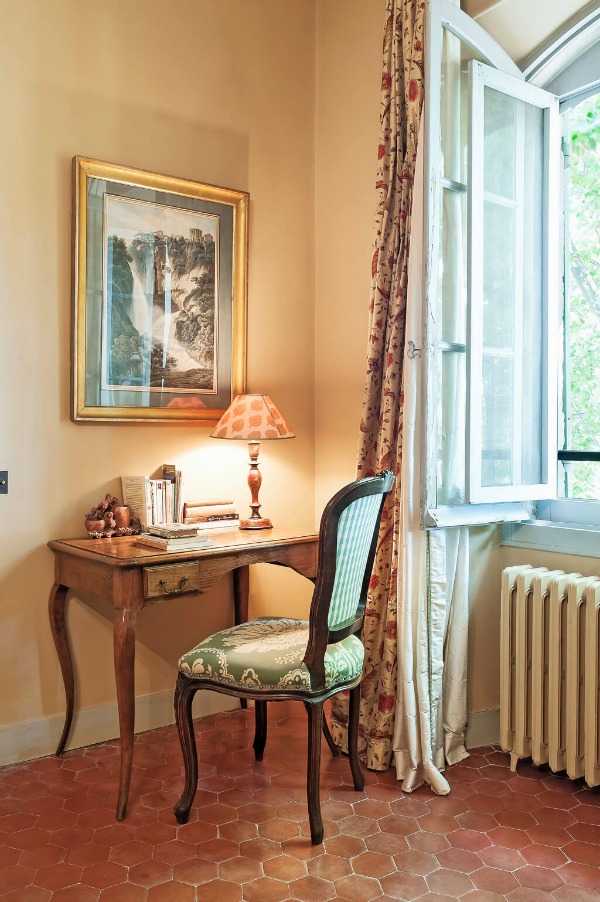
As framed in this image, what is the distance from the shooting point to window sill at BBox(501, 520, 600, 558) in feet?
9.10

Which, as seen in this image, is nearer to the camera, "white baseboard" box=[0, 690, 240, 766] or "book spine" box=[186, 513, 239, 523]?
"white baseboard" box=[0, 690, 240, 766]

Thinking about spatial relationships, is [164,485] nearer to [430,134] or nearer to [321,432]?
[321,432]

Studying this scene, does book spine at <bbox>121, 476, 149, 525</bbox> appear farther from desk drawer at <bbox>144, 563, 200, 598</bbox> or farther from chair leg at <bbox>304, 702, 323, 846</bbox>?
chair leg at <bbox>304, 702, 323, 846</bbox>

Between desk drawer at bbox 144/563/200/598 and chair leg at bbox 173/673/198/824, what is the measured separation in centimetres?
30

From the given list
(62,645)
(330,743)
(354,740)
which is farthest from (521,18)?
(62,645)

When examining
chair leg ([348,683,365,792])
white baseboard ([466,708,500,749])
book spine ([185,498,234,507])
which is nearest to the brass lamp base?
book spine ([185,498,234,507])

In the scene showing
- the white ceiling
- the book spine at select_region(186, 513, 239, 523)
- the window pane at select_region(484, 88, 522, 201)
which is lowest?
the book spine at select_region(186, 513, 239, 523)

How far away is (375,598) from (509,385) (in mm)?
912

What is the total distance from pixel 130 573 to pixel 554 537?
4.99ft

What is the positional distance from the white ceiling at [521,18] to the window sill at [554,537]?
1813mm

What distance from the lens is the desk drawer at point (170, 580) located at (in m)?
2.52

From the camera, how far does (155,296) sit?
3.14m

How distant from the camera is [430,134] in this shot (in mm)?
2625

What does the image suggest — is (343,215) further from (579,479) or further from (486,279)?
(579,479)
